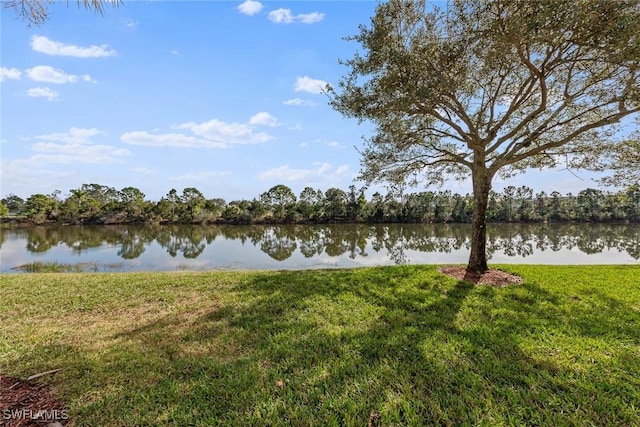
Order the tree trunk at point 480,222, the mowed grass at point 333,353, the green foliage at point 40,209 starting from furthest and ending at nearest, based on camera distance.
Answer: the green foliage at point 40,209, the tree trunk at point 480,222, the mowed grass at point 333,353

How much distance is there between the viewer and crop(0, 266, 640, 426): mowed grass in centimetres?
232

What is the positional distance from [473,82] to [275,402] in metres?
7.54

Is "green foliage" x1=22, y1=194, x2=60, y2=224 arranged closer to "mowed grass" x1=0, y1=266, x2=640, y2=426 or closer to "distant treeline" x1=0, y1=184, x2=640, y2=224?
"distant treeline" x1=0, y1=184, x2=640, y2=224

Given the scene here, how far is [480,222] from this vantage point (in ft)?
23.0

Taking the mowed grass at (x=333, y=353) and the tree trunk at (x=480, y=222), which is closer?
the mowed grass at (x=333, y=353)

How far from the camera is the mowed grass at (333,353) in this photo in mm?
2316

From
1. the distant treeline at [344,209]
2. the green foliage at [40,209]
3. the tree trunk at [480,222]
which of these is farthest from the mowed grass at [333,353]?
the green foliage at [40,209]

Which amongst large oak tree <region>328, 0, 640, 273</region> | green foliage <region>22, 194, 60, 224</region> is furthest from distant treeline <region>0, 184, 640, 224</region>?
large oak tree <region>328, 0, 640, 273</region>

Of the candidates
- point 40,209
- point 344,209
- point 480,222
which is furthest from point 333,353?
point 40,209

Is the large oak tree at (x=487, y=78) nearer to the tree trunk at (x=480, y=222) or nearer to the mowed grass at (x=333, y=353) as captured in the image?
the tree trunk at (x=480, y=222)

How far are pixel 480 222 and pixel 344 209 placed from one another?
35904 mm

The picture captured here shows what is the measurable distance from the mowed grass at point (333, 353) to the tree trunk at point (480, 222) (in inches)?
49.4

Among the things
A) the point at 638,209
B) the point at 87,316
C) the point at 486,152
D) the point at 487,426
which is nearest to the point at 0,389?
the point at 87,316

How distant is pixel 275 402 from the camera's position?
240 cm
